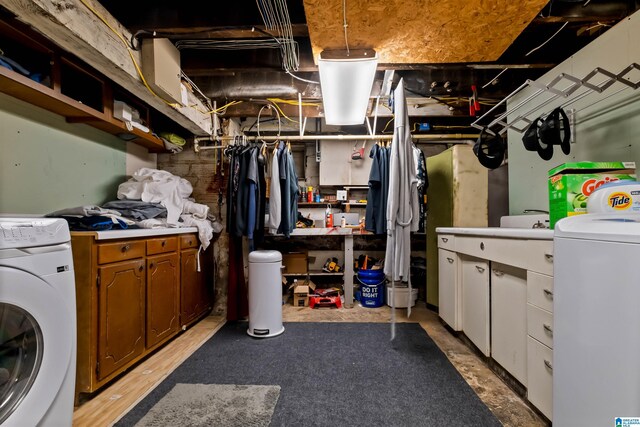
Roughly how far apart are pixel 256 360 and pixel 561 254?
1.76 m

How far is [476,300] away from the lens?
1.83 metres

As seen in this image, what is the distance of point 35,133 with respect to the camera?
5.54 ft

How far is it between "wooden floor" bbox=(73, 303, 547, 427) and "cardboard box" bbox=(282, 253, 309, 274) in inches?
27.5

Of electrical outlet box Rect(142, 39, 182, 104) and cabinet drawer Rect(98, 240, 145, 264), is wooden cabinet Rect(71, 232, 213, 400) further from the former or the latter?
electrical outlet box Rect(142, 39, 182, 104)


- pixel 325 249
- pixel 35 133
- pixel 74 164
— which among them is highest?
pixel 35 133

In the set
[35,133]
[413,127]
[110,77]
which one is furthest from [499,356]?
[35,133]

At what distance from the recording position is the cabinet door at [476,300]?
5.63 feet

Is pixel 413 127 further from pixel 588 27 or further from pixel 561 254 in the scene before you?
pixel 561 254

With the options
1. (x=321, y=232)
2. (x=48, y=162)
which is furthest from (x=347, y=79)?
(x=48, y=162)

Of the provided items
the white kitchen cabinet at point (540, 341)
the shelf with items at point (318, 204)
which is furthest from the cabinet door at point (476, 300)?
the shelf with items at point (318, 204)

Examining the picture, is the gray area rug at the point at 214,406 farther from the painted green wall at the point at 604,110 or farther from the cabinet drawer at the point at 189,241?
the painted green wall at the point at 604,110

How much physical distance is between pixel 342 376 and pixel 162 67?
241 cm

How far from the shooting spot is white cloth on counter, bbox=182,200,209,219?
2.51m

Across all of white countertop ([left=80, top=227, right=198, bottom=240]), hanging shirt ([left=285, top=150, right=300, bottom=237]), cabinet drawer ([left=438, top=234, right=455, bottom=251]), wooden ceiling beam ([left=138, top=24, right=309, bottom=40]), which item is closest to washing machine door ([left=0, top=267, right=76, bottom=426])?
white countertop ([left=80, top=227, right=198, bottom=240])
